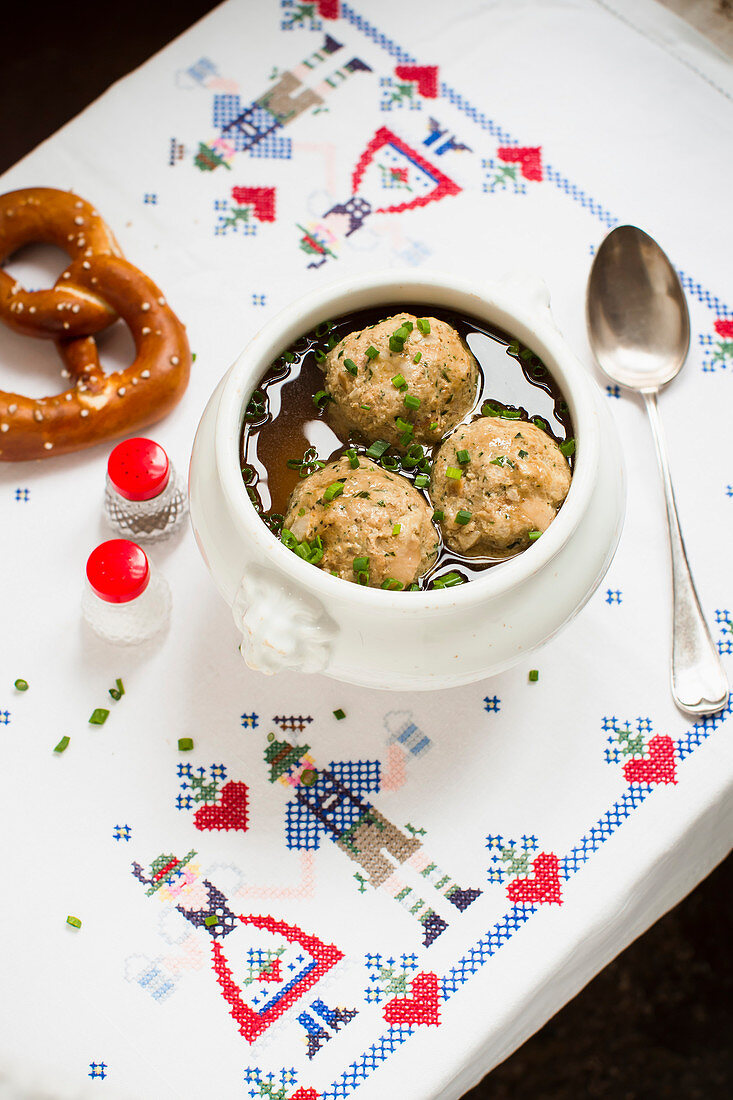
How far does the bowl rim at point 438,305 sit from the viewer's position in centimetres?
77

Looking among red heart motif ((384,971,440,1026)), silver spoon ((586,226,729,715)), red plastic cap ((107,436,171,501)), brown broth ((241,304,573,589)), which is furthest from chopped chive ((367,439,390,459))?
red heart motif ((384,971,440,1026))

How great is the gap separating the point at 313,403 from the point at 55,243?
20.7 inches

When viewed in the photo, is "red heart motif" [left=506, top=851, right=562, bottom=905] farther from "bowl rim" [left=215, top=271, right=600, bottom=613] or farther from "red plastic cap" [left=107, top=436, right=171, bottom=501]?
"red plastic cap" [left=107, top=436, right=171, bottom=501]

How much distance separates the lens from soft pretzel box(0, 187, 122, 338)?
1.14 meters

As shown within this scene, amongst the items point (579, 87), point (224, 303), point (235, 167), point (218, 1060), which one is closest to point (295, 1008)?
point (218, 1060)

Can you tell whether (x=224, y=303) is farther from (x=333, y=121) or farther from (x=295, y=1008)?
(x=295, y=1008)

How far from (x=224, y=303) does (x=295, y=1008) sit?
0.85 meters

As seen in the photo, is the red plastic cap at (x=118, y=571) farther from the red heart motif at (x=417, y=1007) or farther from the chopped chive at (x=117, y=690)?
the red heart motif at (x=417, y=1007)

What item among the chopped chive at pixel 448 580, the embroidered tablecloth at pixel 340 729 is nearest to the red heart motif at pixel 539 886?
the embroidered tablecloth at pixel 340 729

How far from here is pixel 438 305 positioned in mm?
928

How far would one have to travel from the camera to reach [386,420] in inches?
34.8

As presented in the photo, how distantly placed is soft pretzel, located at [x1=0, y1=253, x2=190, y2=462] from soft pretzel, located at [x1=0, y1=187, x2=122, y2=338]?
0.06 feet

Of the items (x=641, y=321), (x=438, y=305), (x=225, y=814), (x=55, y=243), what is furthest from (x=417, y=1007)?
(x=55, y=243)

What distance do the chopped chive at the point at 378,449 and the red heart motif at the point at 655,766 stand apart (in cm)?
46
